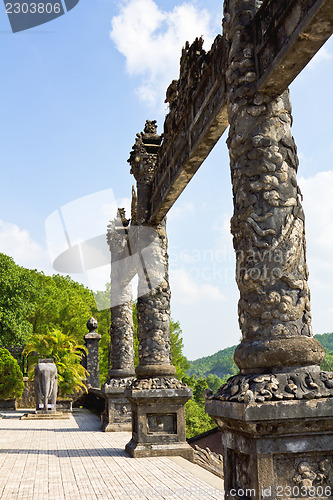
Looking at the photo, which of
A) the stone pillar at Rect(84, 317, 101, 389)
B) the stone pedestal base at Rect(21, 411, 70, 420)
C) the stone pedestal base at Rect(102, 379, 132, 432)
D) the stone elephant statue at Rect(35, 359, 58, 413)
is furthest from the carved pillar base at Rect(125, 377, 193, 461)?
the stone pillar at Rect(84, 317, 101, 389)

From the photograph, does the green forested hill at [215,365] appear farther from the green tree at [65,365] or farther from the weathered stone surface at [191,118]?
the weathered stone surface at [191,118]

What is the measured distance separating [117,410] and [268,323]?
933 centimetres

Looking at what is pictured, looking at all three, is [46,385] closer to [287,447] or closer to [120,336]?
[120,336]

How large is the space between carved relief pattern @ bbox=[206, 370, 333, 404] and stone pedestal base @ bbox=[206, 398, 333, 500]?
40 mm

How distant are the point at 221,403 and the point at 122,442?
7122mm

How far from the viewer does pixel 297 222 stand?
368cm

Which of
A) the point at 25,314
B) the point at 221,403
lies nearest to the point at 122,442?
the point at 221,403

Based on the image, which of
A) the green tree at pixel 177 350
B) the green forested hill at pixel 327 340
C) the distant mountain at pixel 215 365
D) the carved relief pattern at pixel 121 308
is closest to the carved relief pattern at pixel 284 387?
the carved relief pattern at pixel 121 308

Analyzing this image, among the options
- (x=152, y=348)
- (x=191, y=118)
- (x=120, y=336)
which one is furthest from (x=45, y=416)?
(x=191, y=118)

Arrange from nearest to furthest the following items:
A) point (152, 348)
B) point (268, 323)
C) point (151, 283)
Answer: point (268, 323), point (152, 348), point (151, 283)

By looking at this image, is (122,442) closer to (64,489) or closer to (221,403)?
(64,489)

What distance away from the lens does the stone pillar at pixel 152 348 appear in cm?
807

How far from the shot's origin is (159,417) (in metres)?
8.20

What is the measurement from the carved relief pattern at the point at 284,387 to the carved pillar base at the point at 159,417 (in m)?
4.93
